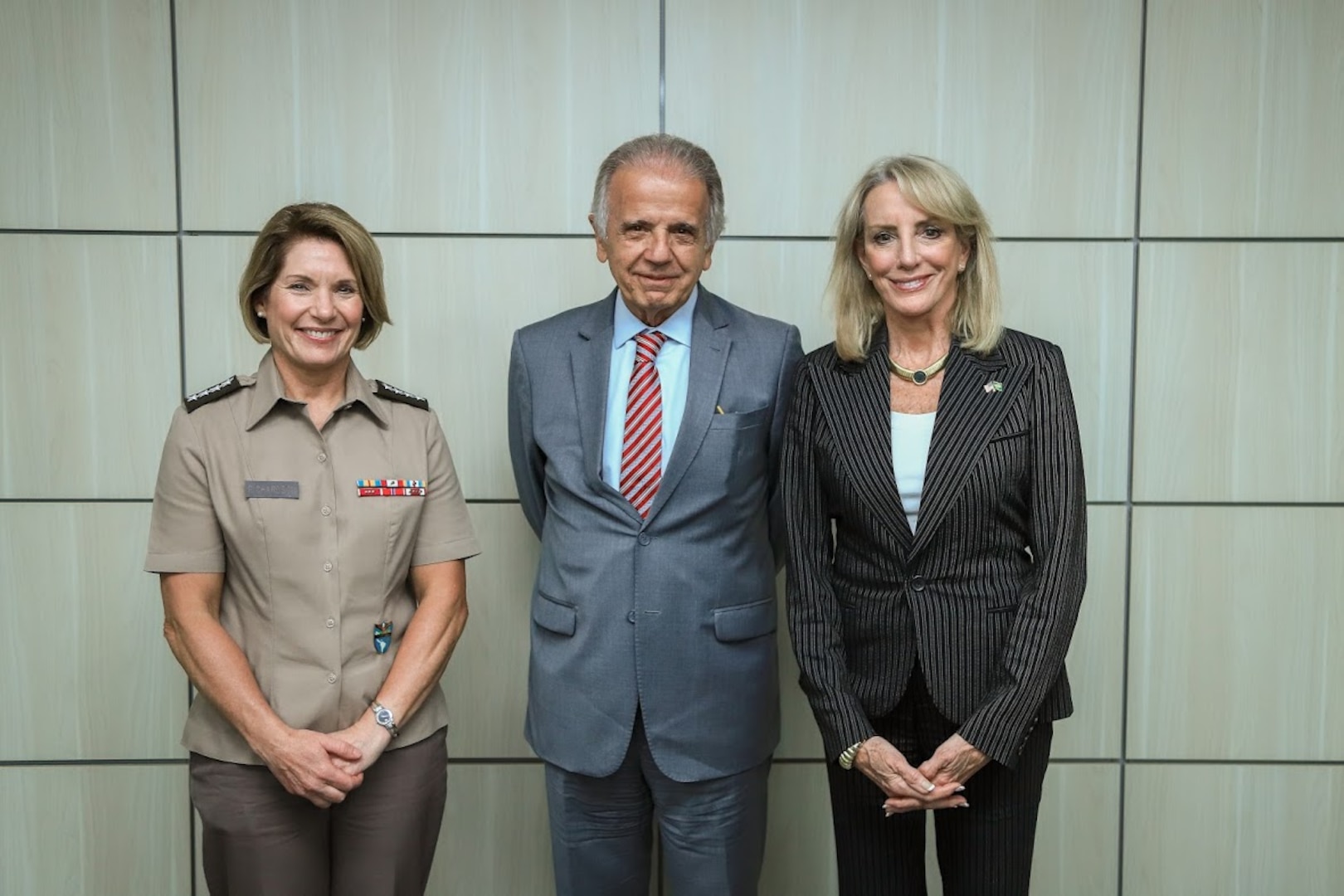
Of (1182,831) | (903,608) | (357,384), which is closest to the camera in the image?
(903,608)

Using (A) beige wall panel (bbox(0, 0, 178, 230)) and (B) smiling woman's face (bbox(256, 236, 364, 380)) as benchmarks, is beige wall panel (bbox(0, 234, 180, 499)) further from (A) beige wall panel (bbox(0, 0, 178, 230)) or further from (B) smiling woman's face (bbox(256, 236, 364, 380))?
(B) smiling woman's face (bbox(256, 236, 364, 380))

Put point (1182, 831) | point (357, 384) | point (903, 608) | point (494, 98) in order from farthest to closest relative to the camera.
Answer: point (1182, 831)
point (494, 98)
point (357, 384)
point (903, 608)

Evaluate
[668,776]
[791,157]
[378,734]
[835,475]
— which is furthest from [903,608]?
[791,157]

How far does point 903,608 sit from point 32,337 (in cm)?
238

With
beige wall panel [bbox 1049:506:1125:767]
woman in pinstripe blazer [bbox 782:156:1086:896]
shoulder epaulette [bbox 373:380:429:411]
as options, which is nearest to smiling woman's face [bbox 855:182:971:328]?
woman in pinstripe blazer [bbox 782:156:1086:896]

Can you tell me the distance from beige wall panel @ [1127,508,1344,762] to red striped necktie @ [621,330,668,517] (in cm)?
151

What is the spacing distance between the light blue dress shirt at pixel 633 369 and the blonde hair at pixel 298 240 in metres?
0.51

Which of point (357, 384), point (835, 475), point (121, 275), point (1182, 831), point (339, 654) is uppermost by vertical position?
point (121, 275)

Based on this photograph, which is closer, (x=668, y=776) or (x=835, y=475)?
(x=835, y=475)

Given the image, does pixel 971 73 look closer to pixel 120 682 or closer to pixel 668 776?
pixel 668 776

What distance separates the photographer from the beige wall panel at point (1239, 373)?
2.85 meters

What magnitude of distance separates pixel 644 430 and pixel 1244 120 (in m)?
1.93

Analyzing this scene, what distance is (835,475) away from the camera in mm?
1988

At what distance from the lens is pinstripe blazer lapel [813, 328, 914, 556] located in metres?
1.93
